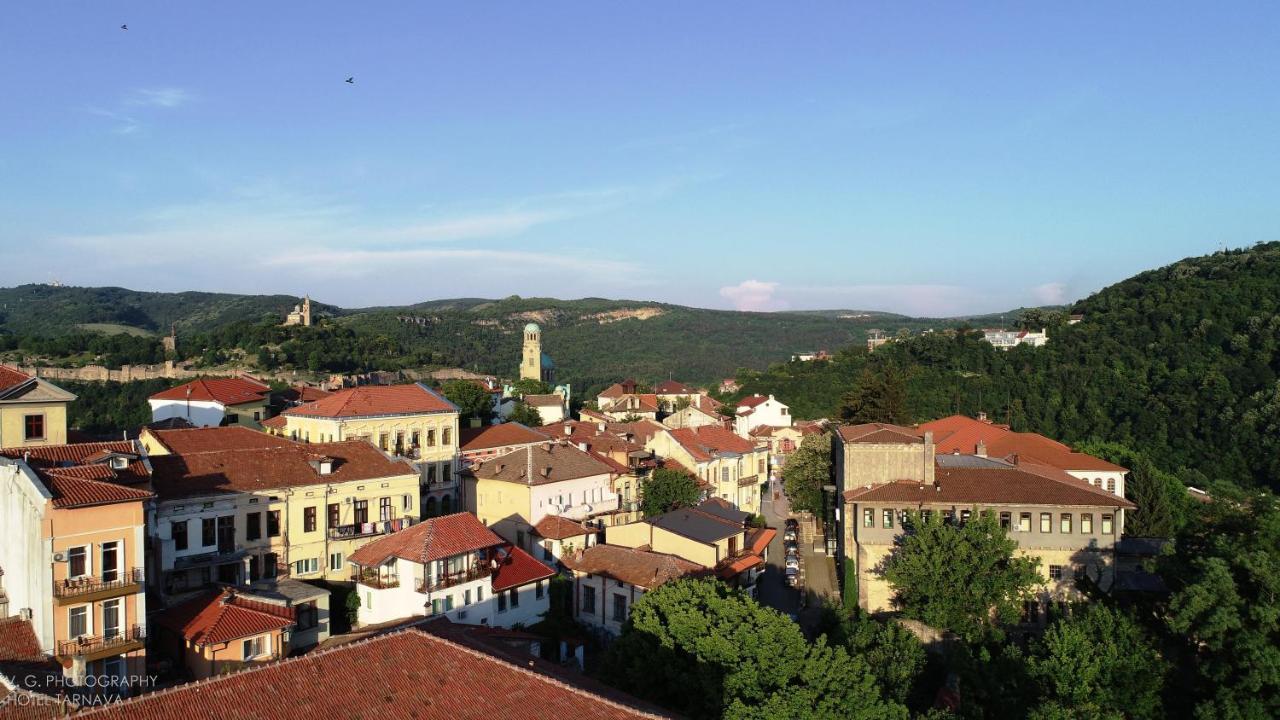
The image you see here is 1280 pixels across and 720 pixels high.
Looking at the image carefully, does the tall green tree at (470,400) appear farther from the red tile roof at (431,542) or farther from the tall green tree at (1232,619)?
the tall green tree at (1232,619)

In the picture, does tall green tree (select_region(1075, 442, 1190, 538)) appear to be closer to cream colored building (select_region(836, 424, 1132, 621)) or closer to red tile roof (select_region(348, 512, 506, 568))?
cream colored building (select_region(836, 424, 1132, 621))


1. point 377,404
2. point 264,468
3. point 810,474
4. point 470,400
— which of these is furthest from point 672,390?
point 264,468

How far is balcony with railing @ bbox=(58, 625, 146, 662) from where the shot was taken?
723 inches

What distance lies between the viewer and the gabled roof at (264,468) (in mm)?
26547

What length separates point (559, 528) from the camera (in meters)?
33.6

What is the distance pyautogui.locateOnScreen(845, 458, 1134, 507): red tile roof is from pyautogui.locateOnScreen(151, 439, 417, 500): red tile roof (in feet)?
60.3

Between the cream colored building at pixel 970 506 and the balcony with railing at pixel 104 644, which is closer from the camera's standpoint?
the balcony with railing at pixel 104 644

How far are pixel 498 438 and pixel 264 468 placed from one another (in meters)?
15.6

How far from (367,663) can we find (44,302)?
570 ft

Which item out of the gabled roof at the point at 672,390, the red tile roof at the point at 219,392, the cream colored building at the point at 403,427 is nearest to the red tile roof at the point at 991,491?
the cream colored building at the point at 403,427

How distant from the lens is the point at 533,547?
1337 inches

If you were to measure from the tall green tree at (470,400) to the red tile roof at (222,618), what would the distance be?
30029 mm

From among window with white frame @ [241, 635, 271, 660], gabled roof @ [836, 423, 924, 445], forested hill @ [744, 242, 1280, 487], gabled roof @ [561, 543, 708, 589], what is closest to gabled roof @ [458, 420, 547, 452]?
gabled roof @ [561, 543, 708, 589]

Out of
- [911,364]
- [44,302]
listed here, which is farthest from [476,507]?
[44,302]
